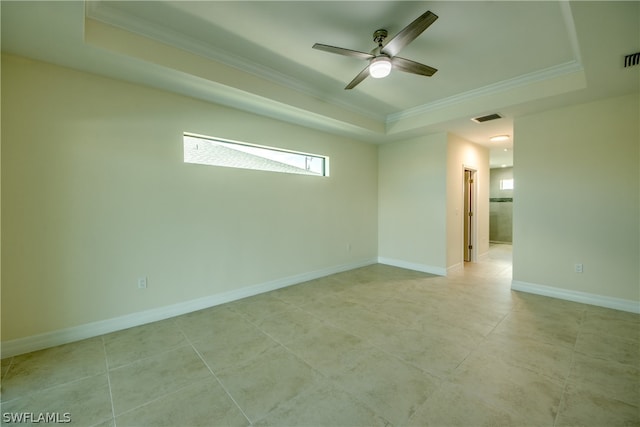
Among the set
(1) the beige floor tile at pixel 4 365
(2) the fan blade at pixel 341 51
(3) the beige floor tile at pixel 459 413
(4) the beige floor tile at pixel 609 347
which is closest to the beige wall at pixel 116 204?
(1) the beige floor tile at pixel 4 365

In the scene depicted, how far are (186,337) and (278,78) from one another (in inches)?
123

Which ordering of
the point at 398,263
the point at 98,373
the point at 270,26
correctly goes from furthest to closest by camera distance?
the point at 398,263 < the point at 270,26 < the point at 98,373

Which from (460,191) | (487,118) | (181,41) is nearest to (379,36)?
(181,41)

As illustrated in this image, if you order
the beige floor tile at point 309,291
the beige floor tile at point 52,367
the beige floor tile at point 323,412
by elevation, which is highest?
the beige floor tile at point 52,367

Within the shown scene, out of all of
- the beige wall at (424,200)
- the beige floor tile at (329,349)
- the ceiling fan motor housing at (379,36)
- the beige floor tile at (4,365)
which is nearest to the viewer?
the beige floor tile at (4,365)

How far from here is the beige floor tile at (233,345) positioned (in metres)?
2.18

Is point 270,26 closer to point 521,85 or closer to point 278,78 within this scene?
point 278,78

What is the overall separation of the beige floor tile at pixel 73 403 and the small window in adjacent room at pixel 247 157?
2290 mm

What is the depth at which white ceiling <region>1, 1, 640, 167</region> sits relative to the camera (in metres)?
2.03

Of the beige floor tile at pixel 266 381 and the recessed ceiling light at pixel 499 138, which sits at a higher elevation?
the recessed ceiling light at pixel 499 138

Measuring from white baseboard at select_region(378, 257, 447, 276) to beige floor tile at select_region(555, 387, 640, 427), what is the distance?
2.93 metres

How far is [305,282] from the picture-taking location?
431 cm

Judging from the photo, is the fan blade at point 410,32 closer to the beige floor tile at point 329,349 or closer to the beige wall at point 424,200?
the beige floor tile at point 329,349

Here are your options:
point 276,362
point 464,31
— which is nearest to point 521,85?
point 464,31
